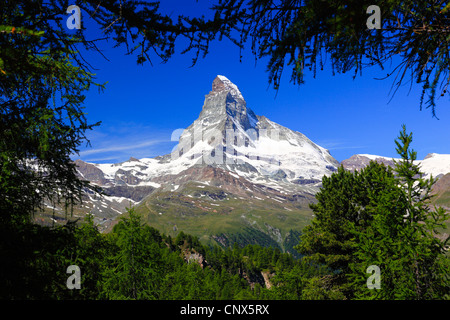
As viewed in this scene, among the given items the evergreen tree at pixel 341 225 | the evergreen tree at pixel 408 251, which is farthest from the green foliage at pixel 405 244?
the evergreen tree at pixel 341 225

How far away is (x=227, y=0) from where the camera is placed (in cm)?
432

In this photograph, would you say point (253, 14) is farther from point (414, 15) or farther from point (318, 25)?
point (414, 15)

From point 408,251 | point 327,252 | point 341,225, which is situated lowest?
point 327,252

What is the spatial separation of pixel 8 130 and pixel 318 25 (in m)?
6.22

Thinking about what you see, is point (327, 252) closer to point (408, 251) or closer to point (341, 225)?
point (341, 225)

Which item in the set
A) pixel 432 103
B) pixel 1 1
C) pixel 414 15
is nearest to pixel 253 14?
pixel 414 15

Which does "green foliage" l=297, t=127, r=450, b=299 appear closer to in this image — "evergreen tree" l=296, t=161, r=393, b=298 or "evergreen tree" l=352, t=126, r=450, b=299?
"evergreen tree" l=352, t=126, r=450, b=299

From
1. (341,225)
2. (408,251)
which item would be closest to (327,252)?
(341,225)

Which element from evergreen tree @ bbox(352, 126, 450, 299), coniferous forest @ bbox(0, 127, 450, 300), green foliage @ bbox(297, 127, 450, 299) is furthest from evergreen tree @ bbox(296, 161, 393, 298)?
evergreen tree @ bbox(352, 126, 450, 299)

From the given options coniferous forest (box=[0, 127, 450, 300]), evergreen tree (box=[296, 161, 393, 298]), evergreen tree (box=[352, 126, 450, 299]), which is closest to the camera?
coniferous forest (box=[0, 127, 450, 300])

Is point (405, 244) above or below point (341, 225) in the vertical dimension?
→ below

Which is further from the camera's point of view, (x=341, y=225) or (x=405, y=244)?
(x=341, y=225)

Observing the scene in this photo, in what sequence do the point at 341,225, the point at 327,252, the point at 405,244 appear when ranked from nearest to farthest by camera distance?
1. the point at 405,244
2. the point at 341,225
3. the point at 327,252

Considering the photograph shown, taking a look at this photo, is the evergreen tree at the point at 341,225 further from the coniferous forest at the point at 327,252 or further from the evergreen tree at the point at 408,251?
the evergreen tree at the point at 408,251
